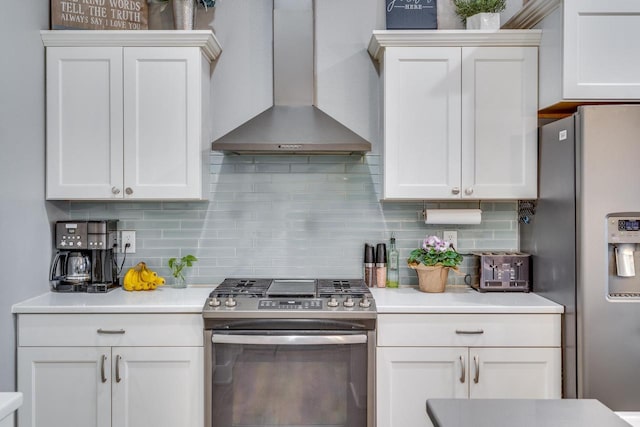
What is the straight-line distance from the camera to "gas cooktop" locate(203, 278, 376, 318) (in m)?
2.34

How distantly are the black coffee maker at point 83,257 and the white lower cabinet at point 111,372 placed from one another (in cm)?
39

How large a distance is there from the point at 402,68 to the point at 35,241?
2.12m

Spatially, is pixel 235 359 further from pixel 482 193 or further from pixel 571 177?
pixel 571 177

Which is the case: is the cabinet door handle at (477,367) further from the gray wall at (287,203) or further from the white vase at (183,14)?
the white vase at (183,14)

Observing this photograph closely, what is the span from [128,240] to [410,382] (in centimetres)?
181

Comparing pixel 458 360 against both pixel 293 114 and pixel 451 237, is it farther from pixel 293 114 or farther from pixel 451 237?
pixel 293 114

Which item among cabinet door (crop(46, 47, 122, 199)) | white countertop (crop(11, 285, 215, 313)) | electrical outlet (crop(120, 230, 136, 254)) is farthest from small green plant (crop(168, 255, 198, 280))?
cabinet door (crop(46, 47, 122, 199))

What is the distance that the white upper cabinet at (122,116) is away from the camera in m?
2.61

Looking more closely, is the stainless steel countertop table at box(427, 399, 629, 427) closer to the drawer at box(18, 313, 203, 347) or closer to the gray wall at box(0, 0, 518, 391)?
the drawer at box(18, 313, 203, 347)

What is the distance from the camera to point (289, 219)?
2.97m

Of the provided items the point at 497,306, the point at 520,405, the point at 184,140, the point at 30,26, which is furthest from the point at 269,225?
the point at 520,405

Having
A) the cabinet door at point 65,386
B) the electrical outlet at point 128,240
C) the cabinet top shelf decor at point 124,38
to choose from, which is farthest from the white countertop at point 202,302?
the cabinet top shelf decor at point 124,38

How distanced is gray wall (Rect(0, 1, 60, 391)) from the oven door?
99 centimetres

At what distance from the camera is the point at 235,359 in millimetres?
2346
